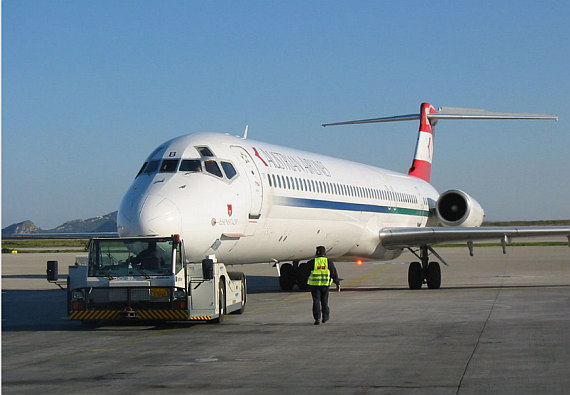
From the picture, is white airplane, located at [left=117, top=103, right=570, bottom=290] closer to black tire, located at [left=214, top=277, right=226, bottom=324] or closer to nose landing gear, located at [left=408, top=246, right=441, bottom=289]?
nose landing gear, located at [left=408, top=246, right=441, bottom=289]

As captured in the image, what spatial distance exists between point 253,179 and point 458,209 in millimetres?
12304

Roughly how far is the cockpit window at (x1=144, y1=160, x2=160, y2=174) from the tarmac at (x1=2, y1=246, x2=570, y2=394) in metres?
2.98

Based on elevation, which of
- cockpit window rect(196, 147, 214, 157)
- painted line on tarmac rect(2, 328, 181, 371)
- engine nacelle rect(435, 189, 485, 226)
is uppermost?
cockpit window rect(196, 147, 214, 157)

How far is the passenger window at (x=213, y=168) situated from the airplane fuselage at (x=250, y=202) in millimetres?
23

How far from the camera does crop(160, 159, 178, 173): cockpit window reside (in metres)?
15.7

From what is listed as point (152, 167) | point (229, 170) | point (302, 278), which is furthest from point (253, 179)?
point (302, 278)

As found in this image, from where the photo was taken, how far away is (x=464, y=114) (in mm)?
32406

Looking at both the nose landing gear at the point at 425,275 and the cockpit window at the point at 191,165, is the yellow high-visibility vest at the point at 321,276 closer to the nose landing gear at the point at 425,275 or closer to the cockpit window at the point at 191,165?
the cockpit window at the point at 191,165

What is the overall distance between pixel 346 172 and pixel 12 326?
38.8 ft

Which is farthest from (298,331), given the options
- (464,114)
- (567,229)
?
(464,114)

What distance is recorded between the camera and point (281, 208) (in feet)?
60.1

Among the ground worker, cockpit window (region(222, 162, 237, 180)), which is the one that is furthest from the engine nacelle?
the ground worker

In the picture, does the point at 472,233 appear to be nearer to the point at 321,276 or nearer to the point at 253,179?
the point at 253,179

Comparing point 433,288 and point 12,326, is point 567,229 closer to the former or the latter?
point 433,288
